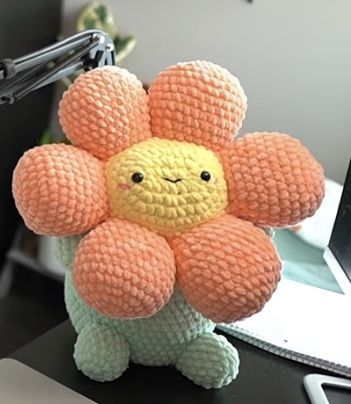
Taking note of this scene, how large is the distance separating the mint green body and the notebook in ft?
0.31

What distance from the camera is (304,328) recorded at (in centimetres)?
80

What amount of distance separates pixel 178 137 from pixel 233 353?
207 millimetres

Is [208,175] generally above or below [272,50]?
above

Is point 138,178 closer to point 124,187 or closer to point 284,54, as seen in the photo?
point 124,187

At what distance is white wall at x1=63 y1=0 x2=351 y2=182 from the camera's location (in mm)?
1438

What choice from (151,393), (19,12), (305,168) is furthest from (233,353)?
(19,12)

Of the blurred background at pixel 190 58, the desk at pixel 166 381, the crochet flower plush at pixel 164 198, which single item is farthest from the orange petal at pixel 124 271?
the blurred background at pixel 190 58

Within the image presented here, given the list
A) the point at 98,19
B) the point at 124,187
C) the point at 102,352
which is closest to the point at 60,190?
the point at 124,187

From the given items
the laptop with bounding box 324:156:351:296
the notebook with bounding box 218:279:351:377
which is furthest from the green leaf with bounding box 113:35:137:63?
the laptop with bounding box 324:156:351:296

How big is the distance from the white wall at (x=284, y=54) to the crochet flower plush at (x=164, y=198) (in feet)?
2.71

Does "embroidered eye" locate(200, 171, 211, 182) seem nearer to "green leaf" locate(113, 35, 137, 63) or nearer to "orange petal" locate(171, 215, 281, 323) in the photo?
"orange petal" locate(171, 215, 281, 323)

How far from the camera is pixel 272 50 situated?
4.92 ft

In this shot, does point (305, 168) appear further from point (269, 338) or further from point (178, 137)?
point (269, 338)

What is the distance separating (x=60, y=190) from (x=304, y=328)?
0.36 meters
